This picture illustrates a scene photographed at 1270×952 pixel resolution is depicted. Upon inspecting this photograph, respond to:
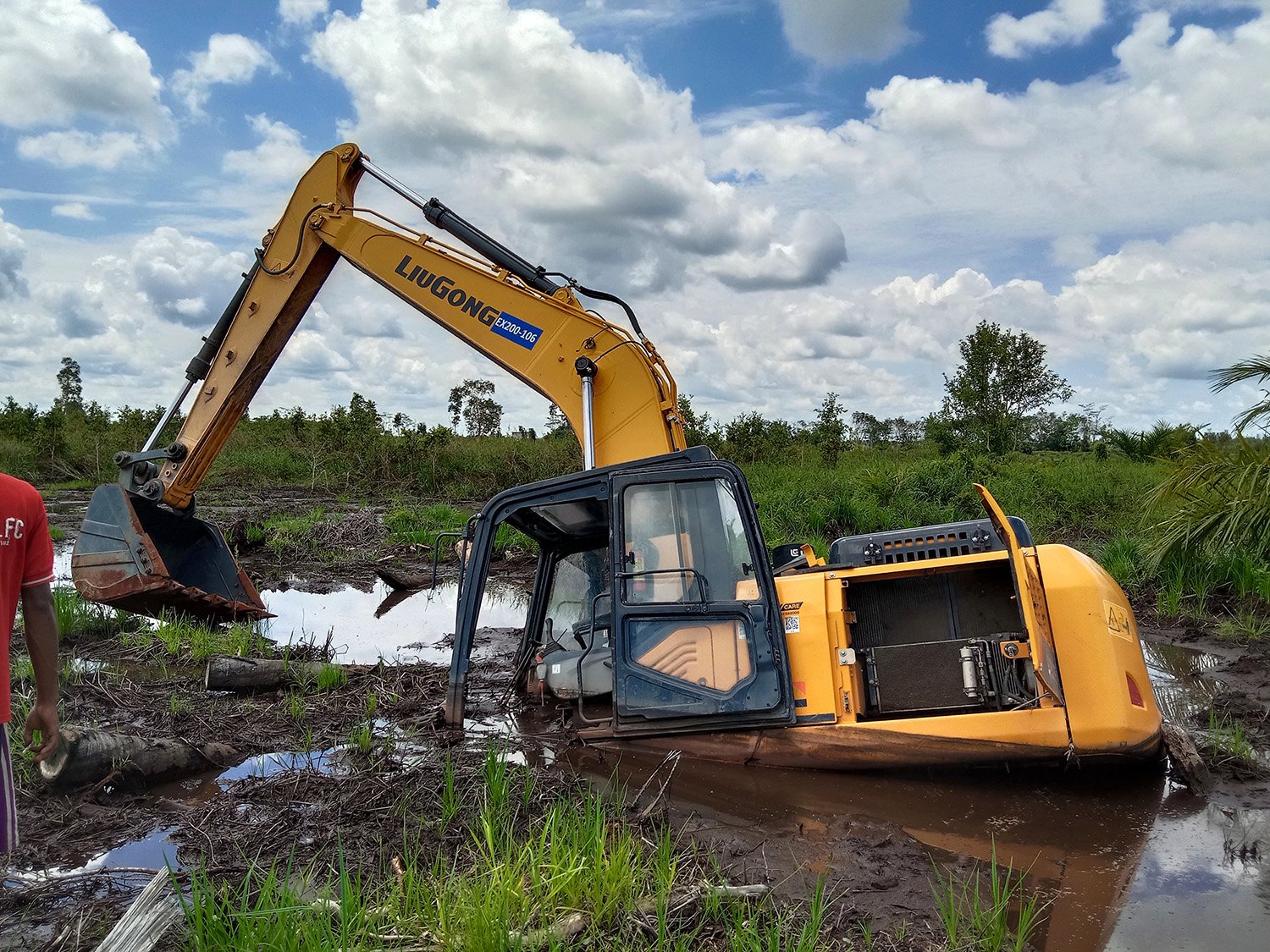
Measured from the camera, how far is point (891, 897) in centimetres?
373

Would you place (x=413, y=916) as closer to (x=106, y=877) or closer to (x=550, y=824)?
(x=550, y=824)

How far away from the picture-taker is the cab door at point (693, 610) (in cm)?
512

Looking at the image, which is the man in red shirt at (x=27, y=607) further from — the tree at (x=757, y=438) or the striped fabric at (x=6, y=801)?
the tree at (x=757, y=438)

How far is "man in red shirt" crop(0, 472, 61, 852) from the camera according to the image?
308 centimetres

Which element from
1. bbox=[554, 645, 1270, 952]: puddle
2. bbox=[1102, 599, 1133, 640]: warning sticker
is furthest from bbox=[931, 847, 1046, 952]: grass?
bbox=[1102, 599, 1133, 640]: warning sticker

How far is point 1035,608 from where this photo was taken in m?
4.66

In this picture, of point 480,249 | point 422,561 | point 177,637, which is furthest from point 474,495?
point 480,249

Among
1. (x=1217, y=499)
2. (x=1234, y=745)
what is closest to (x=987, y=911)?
(x=1234, y=745)

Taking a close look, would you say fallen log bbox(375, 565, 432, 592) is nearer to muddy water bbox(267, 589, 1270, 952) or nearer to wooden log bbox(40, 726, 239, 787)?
wooden log bbox(40, 726, 239, 787)

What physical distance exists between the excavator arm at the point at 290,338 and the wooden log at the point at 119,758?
99.9 inches

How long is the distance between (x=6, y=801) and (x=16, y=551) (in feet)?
2.62

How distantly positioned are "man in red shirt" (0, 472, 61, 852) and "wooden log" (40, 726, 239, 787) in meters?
1.61

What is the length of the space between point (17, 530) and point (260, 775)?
2449 millimetres

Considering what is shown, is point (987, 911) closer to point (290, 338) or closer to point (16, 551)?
point (16, 551)
